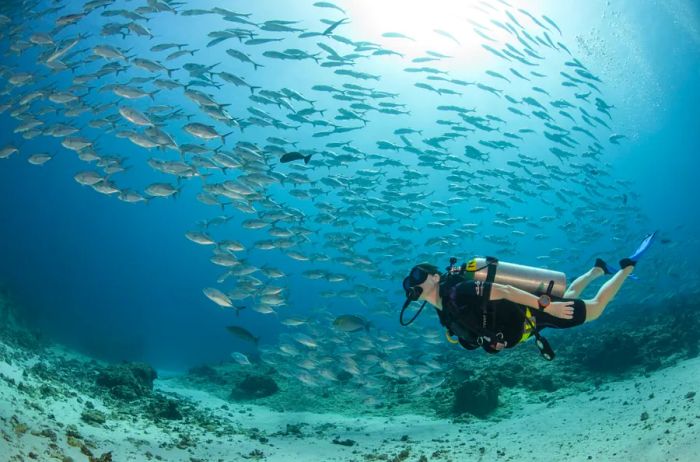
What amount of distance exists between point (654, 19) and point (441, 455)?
33662 millimetres

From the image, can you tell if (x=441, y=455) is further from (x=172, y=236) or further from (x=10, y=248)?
(x=172, y=236)

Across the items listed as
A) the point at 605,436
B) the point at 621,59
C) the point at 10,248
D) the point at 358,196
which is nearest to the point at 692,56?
the point at 621,59

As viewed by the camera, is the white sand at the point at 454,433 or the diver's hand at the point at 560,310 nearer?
the diver's hand at the point at 560,310

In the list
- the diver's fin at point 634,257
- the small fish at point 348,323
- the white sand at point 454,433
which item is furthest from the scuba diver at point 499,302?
the small fish at point 348,323

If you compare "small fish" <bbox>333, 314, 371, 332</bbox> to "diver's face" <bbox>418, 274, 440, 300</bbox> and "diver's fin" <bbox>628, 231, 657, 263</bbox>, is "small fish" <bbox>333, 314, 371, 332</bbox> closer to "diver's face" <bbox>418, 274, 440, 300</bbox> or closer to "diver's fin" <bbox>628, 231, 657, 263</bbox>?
"diver's face" <bbox>418, 274, 440, 300</bbox>

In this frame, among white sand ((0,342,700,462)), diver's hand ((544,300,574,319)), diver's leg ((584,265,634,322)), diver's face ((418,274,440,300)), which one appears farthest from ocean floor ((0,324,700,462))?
diver's face ((418,274,440,300))

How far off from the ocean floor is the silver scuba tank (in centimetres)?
238

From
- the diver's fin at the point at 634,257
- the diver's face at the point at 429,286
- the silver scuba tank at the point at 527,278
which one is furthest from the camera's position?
the diver's fin at the point at 634,257

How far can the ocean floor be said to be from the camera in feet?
16.3

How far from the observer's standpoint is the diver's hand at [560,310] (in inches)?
149

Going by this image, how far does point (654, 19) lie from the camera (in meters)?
27.3

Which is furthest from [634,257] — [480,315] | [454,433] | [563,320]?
[454,433]

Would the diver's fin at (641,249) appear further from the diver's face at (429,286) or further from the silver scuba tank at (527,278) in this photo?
the diver's face at (429,286)

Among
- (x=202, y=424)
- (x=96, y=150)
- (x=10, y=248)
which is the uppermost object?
(x=96, y=150)
